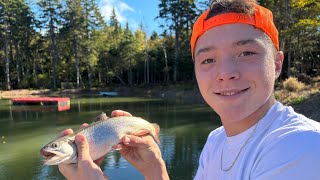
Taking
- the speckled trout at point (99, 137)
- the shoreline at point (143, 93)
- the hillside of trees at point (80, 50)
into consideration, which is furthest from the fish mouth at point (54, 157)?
the hillside of trees at point (80, 50)

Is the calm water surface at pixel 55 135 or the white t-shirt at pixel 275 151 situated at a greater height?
the white t-shirt at pixel 275 151

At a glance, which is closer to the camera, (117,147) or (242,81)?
(242,81)

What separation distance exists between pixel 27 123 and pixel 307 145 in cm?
1990

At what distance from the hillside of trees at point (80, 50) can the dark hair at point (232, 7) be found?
134 feet

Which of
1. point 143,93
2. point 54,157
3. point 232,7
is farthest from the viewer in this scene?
point 143,93

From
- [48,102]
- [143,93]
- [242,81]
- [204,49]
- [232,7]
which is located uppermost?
[232,7]

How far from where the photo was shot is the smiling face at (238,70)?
1.39 meters

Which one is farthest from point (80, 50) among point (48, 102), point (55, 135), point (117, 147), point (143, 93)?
point (117, 147)

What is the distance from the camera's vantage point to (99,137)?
1894mm

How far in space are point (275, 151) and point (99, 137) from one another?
38.9 inches

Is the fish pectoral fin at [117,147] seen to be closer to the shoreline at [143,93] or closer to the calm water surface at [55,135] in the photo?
the calm water surface at [55,135]

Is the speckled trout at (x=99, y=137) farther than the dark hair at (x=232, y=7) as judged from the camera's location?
Yes

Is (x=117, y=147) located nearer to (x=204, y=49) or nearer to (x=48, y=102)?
(x=204, y=49)

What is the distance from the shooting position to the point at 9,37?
48.6 m
